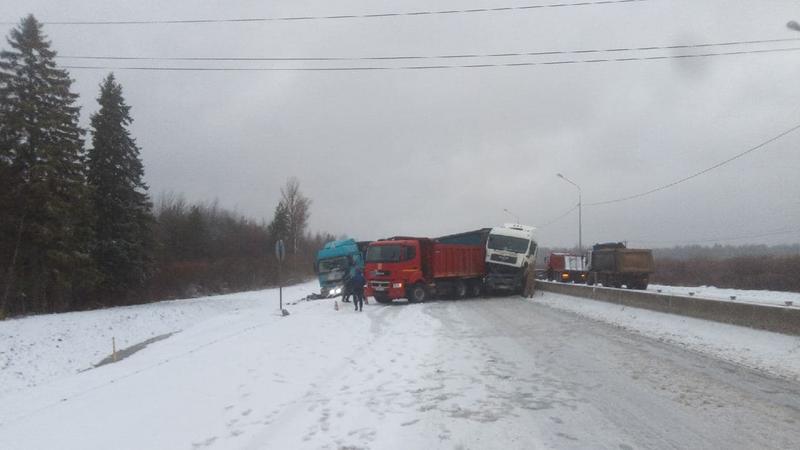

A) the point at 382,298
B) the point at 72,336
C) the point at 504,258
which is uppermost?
the point at 504,258

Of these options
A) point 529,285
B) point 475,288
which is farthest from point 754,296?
point 475,288

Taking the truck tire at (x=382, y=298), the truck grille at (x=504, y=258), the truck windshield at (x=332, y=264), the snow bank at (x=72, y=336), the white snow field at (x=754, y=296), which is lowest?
the snow bank at (x=72, y=336)

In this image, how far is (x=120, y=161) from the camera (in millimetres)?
42688

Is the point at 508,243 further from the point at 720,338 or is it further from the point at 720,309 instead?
the point at 720,338

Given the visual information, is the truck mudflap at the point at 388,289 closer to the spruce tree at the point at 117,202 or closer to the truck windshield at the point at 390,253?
the truck windshield at the point at 390,253

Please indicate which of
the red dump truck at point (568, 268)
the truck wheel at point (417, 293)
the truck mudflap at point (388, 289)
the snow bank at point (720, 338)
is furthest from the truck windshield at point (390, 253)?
the red dump truck at point (568, 268)

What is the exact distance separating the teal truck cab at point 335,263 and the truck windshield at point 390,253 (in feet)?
26.3

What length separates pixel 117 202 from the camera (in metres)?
41.6

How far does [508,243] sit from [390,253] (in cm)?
832

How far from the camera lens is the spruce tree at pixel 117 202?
40.6 metres

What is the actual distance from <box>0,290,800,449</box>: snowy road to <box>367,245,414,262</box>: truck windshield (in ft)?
44.8

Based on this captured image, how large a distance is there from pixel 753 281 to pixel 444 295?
33.0 m

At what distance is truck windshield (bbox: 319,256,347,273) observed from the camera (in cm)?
3622

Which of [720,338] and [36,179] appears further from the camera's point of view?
[36,179]
